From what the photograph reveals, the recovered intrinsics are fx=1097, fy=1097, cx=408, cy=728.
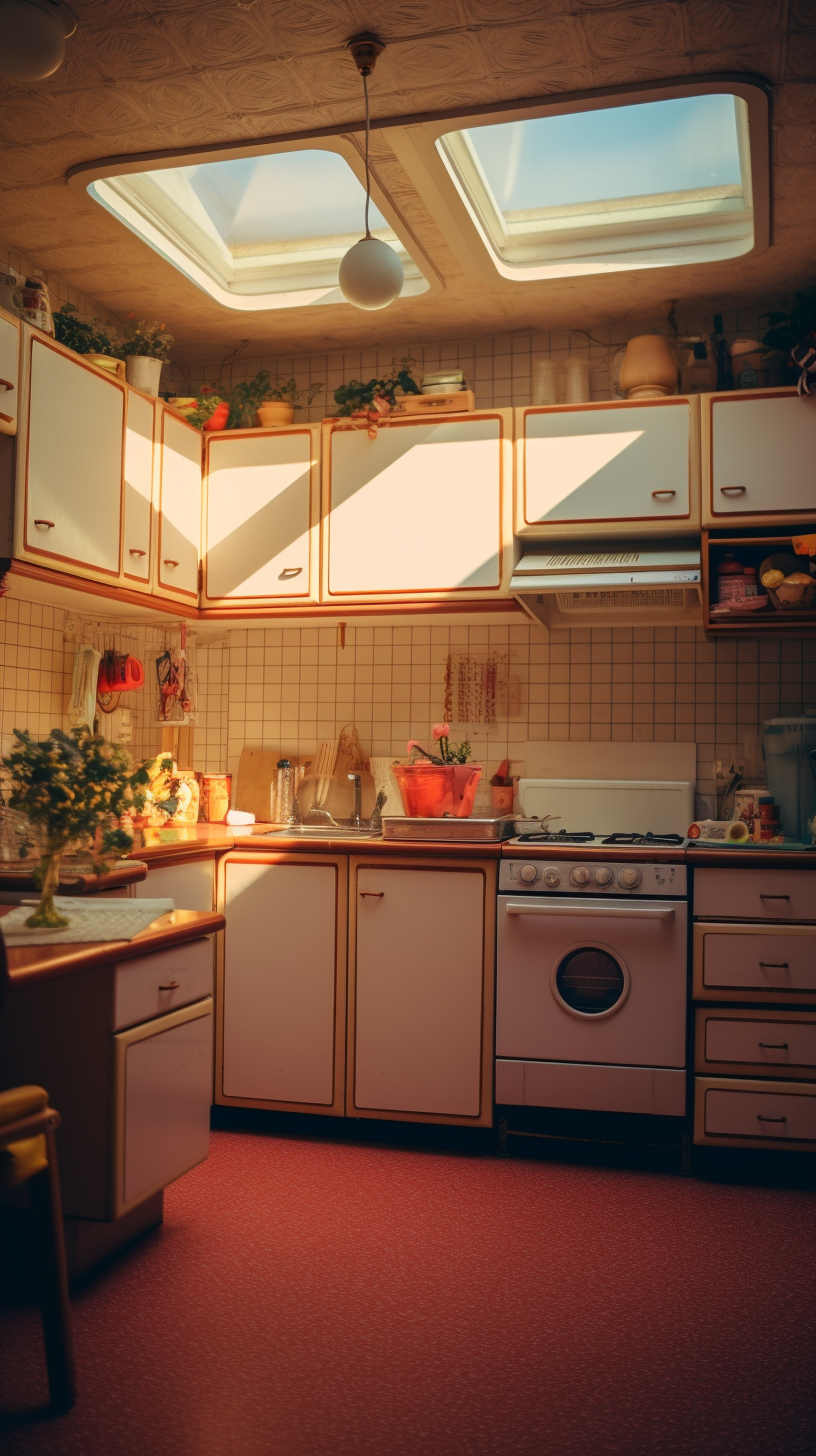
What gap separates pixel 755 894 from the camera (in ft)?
9.88

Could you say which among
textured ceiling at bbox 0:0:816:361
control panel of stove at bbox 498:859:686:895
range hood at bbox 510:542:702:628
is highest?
textured ceiling at bbox 0:0:816:361

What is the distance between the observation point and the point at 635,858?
10.1 ft

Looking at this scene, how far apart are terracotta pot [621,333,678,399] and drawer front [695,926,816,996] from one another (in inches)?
66.1

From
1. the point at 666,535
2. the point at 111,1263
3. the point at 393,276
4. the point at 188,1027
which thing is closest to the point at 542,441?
the point at 666,535

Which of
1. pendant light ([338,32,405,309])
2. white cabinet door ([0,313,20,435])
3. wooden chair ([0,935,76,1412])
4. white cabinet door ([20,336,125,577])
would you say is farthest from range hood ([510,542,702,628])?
wooden chair ([0,935,76,1412])

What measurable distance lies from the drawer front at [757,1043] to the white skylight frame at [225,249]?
2.39m

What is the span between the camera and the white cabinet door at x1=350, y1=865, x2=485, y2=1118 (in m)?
3.19

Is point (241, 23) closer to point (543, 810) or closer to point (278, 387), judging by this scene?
point (278, 387)

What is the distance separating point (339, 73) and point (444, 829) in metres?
2.00

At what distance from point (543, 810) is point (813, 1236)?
1529 mm

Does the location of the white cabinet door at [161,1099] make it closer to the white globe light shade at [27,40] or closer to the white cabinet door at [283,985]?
the white cabinet door at [283,985]

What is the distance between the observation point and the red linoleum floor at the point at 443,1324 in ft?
5.86

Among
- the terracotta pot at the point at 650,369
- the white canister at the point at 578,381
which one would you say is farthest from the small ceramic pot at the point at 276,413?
the terracotta pot at the point at 650,369

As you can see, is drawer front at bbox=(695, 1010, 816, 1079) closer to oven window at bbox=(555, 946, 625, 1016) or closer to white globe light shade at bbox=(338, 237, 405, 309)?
oven window at bbox=(555, 946, 625, 1016)
